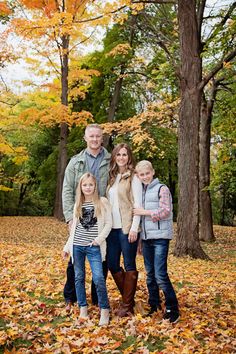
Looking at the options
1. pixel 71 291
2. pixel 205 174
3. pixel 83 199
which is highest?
pixel 205 174

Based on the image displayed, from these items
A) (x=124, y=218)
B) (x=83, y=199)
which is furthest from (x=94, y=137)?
(x=124, y=218)

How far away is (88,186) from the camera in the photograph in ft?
16.6

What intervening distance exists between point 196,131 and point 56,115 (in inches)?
418

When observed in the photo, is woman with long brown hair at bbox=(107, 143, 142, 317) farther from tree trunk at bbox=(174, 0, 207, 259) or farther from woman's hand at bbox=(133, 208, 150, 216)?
tree trunk at bbox=(174, 0, 207, 259)

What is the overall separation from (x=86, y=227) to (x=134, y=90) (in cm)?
2168

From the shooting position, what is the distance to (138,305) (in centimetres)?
557

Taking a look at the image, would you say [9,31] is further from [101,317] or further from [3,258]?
[101,317]

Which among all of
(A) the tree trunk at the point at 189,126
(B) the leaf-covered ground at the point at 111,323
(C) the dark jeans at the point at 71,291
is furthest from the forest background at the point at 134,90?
(C) the dark jeans at the point at 71,291

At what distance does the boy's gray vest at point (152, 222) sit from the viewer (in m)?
5.10

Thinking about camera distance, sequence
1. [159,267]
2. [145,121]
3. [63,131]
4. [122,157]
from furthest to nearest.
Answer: [63,131] < [145,121] < [122,157] < [159,267]

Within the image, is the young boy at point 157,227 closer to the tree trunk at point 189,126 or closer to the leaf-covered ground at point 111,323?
the leaf-covered ground at point 111,323

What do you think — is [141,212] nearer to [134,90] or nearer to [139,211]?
[139,211]

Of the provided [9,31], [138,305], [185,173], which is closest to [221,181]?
[185,173]

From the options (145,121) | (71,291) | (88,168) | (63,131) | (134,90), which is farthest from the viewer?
(134,90)
